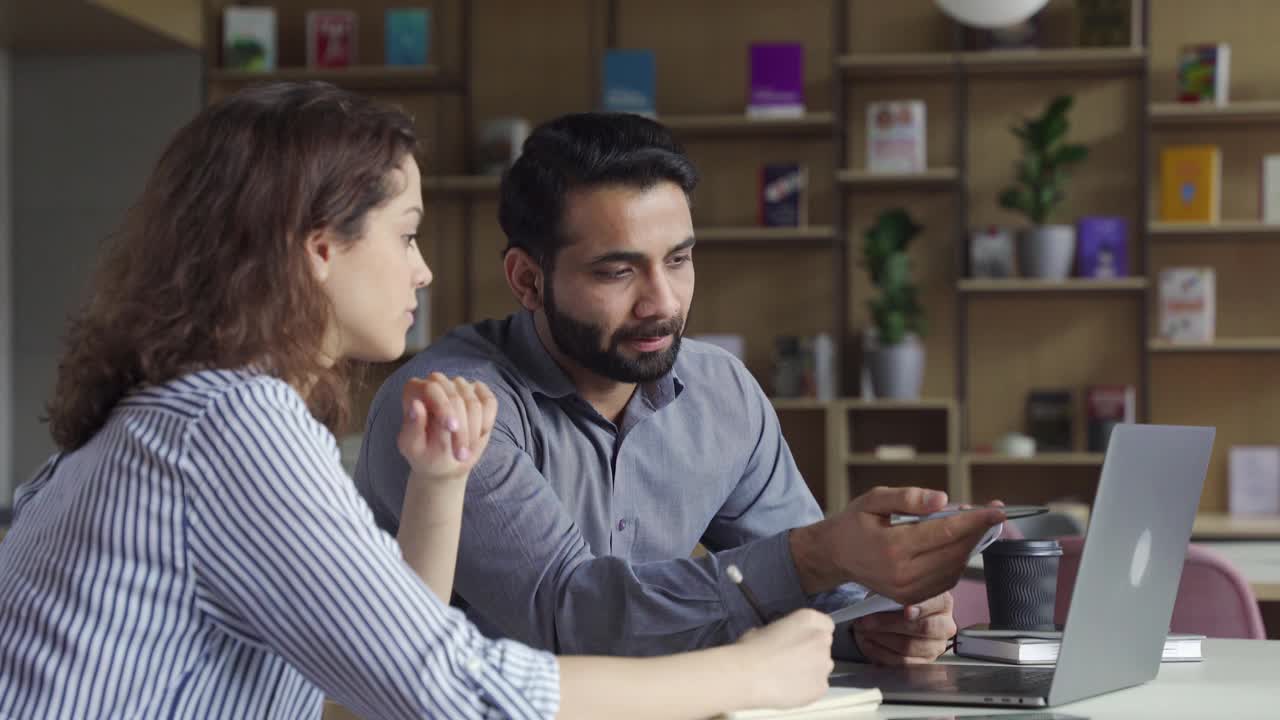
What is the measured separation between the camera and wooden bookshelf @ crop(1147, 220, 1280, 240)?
524 cm

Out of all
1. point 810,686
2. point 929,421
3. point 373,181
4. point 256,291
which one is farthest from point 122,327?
point 929,421

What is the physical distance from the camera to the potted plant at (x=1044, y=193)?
205 inches

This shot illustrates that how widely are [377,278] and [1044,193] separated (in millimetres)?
4375

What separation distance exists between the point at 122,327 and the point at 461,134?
482 centimetres

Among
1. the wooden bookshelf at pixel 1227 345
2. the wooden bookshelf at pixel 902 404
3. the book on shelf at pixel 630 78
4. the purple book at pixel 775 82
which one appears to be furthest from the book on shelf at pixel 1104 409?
the book on shelf at pixel 630 78

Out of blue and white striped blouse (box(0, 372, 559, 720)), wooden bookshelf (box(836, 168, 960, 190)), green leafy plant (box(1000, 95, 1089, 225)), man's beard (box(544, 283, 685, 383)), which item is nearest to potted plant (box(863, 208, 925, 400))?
wooden bookshelf (box(836, 168, 960, 190))

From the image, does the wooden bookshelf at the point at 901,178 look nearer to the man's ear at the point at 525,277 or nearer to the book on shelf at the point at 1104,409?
the book on shelf at the point at 1104,409

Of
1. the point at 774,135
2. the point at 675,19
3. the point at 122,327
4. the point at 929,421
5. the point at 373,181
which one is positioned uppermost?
the point at 675,19

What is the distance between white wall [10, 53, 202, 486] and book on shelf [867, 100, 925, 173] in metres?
2.65

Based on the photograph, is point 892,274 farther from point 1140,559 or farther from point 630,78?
point 1140,559

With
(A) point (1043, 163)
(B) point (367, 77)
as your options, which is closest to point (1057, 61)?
(A) point (1043, 163)

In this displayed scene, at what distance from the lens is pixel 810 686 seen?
1233 mm

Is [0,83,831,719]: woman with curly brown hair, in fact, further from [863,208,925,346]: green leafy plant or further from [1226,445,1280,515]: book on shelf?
[1226,445,1280,515]: book on shelf

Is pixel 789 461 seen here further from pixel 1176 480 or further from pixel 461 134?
pixel 461 134
